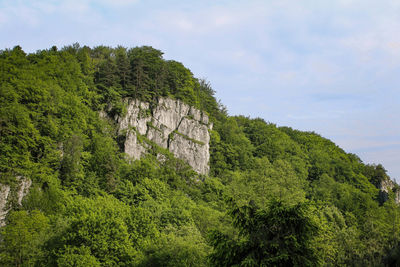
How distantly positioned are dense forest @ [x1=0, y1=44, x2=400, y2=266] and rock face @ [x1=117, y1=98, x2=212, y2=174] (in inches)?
82.7

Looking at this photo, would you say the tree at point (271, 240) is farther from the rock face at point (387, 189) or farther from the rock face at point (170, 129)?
the rock face at point (387, 189)

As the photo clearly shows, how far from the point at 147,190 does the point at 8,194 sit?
17678 millimetres

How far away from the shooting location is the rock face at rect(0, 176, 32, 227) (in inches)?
1510

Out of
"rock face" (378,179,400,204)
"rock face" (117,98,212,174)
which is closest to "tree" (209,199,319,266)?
"rock face" (117,98,212,174)

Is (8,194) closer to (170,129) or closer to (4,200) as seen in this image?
(4,200)

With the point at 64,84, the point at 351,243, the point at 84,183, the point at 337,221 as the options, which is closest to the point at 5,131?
the point at 84,183

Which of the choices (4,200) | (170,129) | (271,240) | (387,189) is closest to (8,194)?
(4,200)

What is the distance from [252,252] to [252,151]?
7330 centimetres

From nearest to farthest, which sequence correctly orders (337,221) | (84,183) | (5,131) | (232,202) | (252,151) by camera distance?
(232,202), (5,131), (84,183), (337,221), (252,151)

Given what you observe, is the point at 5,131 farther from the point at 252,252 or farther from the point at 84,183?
the point at 252,252

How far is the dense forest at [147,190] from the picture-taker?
713 inches

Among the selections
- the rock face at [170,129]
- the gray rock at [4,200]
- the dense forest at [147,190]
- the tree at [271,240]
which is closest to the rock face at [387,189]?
the dense forest at [147,190]

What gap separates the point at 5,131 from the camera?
140 ft

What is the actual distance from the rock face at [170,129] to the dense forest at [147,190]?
2.10 meters
